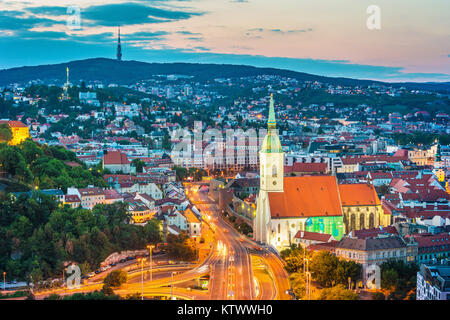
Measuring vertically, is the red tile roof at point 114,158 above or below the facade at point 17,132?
below

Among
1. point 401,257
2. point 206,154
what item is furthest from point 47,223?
point 206,154

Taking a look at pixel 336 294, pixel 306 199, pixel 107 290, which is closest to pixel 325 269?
pixel 336 294

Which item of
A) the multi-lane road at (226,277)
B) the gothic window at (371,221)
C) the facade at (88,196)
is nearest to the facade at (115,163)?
the facade at (88,196)

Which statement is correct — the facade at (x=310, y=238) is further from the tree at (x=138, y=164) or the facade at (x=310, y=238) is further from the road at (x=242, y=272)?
the tree at (x=138, y=164)

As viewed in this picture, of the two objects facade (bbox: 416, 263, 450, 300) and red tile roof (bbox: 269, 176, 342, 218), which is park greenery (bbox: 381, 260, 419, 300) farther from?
red tile roof (bbox: 269, 176, 342, 218)

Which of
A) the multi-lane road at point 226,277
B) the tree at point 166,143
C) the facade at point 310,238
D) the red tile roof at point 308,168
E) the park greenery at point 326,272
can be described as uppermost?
the tree at point 166,143

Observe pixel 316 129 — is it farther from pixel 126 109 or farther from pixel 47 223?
pixel 47 223
